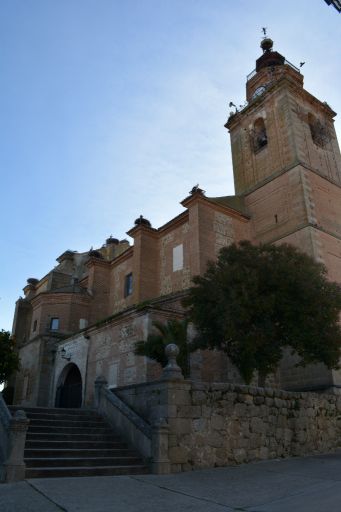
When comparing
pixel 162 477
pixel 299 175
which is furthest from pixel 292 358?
pixel 162 477

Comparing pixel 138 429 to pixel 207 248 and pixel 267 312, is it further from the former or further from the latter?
pixel 207 248

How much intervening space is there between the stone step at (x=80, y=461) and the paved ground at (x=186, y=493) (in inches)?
26.3

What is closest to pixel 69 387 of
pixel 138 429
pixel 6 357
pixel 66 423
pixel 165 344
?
pixel 6 357

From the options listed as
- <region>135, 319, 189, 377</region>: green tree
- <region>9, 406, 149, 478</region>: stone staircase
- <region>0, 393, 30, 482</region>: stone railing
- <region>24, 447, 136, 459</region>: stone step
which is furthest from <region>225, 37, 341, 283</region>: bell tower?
<region>0, 393, 30, 482</region>: stone railing

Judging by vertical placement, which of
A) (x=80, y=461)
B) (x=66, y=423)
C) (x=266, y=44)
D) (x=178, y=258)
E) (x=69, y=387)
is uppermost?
(x=266, y=44)

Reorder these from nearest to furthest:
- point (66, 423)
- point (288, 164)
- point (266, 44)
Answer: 1. point (66, 423)
2. point (288, 164)
3. point (266, 44)

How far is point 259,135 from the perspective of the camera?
26.8m

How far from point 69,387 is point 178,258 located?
8975 mm

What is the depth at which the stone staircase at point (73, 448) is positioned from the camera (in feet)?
23.0

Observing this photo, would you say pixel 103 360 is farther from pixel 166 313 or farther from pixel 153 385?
pixel 153 385

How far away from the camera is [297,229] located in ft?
66.2

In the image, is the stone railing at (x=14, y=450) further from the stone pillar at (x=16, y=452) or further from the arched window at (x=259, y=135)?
the arched window at (x=259, y=135)

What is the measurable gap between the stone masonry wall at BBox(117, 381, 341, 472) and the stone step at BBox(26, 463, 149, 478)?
2.49 ft

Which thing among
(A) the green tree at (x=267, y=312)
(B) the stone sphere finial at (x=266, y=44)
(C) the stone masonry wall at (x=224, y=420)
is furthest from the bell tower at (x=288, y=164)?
(C) the stone masonry wall at (x=224, y=420)
